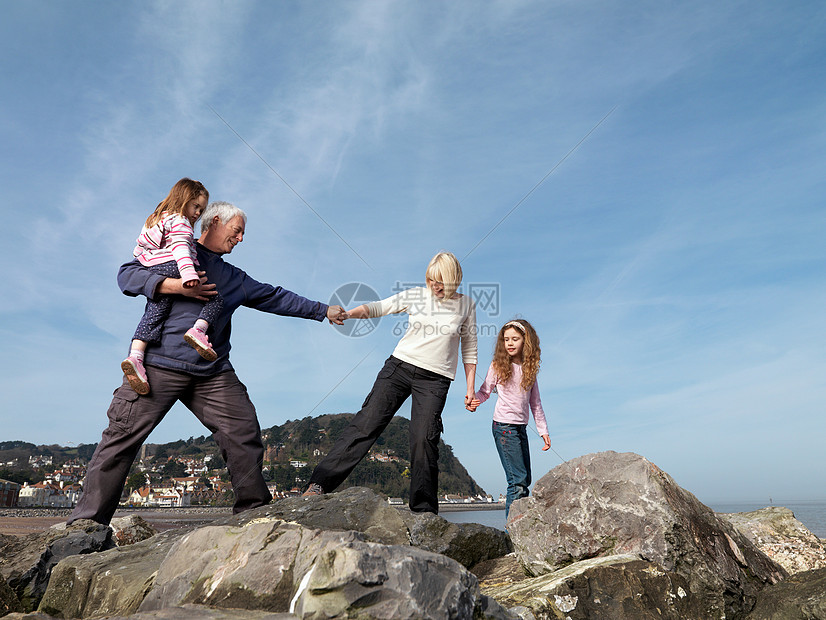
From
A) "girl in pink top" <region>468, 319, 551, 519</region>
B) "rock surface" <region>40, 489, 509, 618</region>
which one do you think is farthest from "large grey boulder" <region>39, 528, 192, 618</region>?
"girl in pink top" <region>468, 319, 551, 519</region>

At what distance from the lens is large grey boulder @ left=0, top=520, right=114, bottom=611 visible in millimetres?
3645

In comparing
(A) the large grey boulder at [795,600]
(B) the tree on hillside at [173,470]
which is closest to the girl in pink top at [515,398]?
(A) the large grey boulder at [795,600]

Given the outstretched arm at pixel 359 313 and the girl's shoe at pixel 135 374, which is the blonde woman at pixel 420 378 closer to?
the outstretched arm at pixel 359 313

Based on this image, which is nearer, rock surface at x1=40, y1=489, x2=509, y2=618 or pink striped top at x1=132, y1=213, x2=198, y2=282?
rock surface at x1=40, y1=489, x2=509, y2=618

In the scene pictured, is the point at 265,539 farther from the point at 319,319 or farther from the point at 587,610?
the point at 319,319

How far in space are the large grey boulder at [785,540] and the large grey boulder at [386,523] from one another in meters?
1.94

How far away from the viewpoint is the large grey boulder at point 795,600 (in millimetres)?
3254

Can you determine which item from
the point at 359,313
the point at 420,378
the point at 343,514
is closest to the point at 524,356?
the point at 420,378

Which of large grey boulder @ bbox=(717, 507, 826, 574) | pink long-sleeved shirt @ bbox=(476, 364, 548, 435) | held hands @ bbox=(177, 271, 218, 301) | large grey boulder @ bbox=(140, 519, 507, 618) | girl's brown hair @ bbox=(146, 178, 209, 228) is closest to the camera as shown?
large grey boulder @ bbox=(140, 519, 507, 618)

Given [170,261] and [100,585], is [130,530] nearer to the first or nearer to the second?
[100,585]

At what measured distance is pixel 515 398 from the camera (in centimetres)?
652

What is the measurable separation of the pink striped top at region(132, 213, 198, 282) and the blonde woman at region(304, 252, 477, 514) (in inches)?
71.9

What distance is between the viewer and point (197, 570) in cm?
253

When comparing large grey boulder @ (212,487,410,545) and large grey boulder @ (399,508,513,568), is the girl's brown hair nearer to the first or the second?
large grey boulder @ (212,487,410,545)
